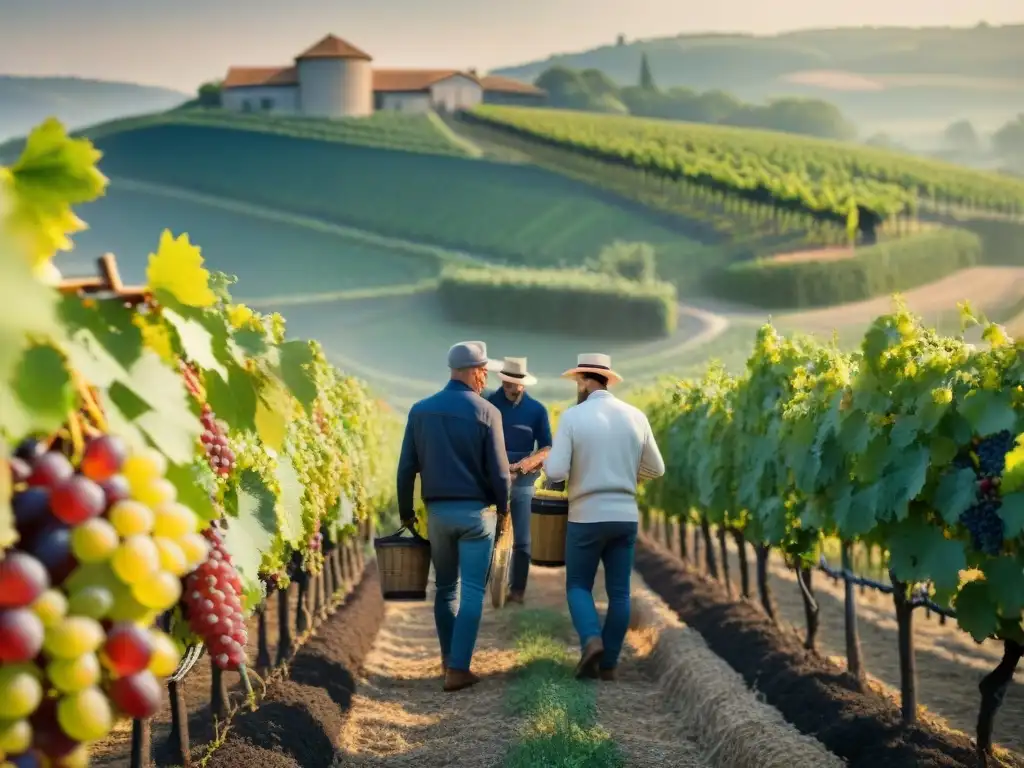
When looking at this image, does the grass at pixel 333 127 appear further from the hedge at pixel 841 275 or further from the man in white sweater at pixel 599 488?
the man in white sweater at pixel 599 488

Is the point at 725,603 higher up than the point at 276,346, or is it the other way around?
the point at 276,346

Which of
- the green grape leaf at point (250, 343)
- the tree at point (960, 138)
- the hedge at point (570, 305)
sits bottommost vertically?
the hedge at point (570, 305)

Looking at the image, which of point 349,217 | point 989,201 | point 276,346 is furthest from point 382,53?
point 276,346

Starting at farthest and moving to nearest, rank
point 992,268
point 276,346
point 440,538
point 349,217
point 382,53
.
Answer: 1. point 382,53
2. point 349,217
3. point 992,268
4. point 440,538
5. point 276,346

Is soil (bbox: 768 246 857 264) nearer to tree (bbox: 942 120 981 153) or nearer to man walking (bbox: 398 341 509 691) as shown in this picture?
tree (bbox: 942 120 981 153)

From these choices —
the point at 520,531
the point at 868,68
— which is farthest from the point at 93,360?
the point at 868,68

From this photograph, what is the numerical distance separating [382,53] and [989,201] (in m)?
35.5

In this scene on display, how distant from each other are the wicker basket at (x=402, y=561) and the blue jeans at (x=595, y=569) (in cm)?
66

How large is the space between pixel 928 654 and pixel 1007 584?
221 inches

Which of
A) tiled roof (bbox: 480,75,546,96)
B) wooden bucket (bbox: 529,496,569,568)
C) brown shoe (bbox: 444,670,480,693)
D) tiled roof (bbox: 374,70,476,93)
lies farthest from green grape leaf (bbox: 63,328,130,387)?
tiled roof (bbox: 480,75,546,96)

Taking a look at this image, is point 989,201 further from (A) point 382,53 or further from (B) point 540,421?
(B) point 540,421

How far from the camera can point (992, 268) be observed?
2329 inches

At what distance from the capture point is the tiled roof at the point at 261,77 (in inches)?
3127

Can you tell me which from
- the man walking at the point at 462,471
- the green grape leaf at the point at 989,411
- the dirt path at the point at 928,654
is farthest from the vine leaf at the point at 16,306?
the dirt path at the point at 928,654
